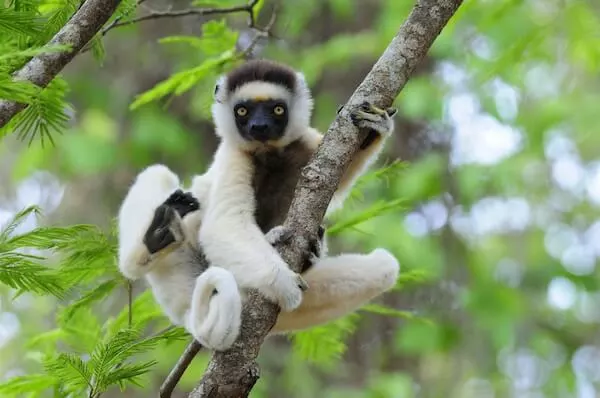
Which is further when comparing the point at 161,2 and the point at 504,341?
the point at 161,2

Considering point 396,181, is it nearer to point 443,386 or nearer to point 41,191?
point 443,386

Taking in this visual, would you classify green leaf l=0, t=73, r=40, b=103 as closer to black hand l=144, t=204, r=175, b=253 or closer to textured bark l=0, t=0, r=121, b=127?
textured bark l=0, t=0, r=121, b=127

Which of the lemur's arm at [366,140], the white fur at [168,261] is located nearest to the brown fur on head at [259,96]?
the lemur's arm at [366,140]

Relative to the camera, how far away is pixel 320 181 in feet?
11.1

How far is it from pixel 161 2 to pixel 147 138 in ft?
6.75

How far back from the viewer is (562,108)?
8.97 meters

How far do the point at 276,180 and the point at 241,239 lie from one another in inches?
32.5

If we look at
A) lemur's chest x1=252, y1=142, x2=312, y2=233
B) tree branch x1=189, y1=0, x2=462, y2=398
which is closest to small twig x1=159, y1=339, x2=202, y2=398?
tree branch x1=189, y1=0, x2=462, y2=398

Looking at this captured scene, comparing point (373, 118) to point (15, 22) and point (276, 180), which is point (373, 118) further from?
point (15, 22)

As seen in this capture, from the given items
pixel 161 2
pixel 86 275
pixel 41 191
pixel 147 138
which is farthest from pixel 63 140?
pixel 86 275

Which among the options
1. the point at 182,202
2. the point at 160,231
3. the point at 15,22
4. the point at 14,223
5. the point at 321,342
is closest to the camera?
the point at 15,22

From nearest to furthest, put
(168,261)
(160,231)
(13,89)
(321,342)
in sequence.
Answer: (13,89) < (160,231) < (168,261) < (321,342)

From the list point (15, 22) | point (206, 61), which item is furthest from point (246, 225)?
point (15, 22)

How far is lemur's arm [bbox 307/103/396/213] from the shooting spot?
3629mm
